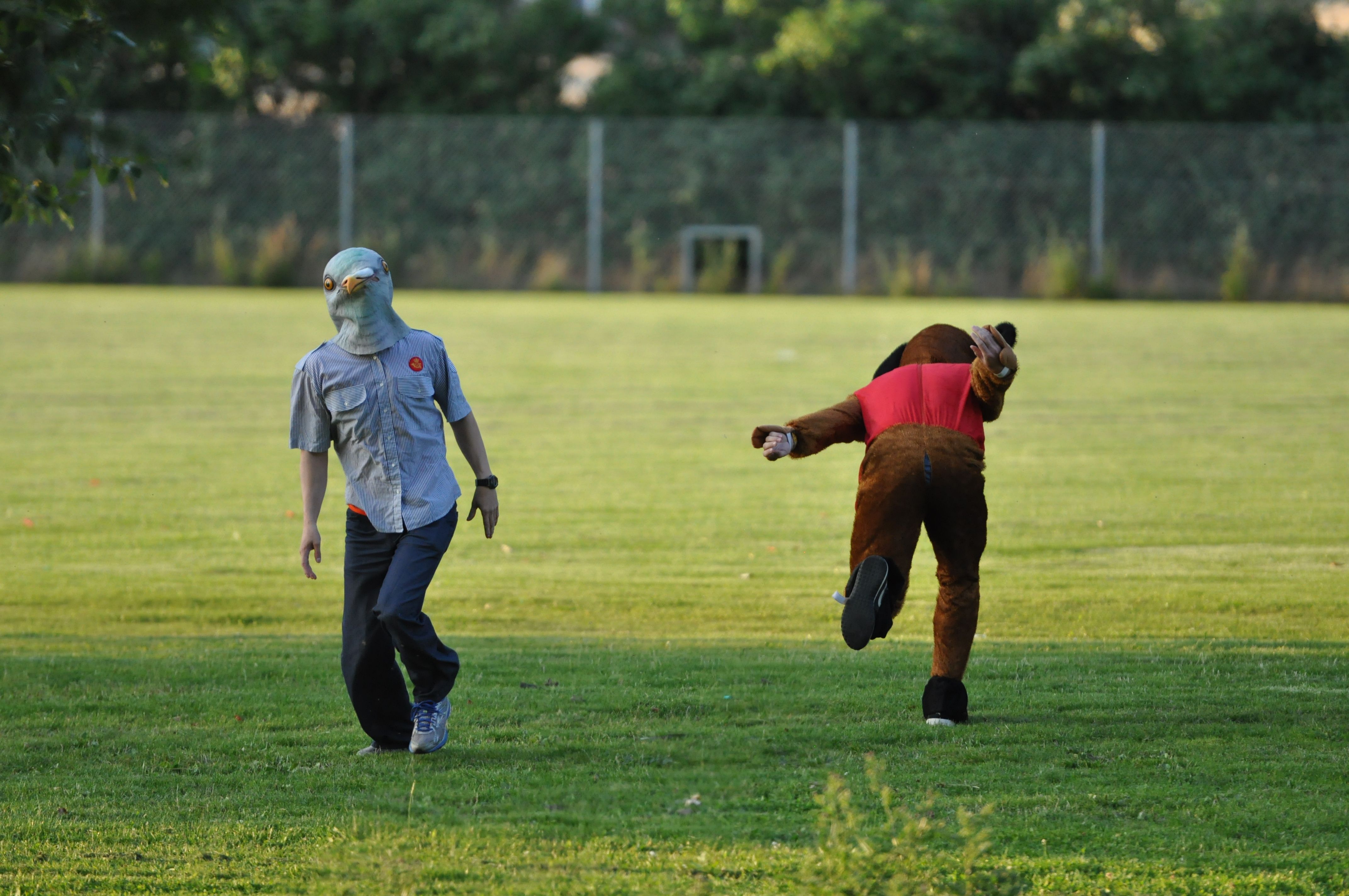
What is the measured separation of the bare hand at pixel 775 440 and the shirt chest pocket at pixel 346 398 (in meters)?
1.34

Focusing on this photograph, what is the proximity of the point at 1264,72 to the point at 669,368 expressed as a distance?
2245cm

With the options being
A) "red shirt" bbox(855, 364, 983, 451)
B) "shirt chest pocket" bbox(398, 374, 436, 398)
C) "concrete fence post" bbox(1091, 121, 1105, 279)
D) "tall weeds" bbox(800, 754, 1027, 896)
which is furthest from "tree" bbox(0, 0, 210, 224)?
"concrete fence post" bbox(1091, 121, 1105, 279)

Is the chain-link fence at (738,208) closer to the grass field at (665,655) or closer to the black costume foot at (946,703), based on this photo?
the grass field at (665,655)

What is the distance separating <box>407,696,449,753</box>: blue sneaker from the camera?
18.0ft

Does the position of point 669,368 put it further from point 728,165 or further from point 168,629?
point 728,165

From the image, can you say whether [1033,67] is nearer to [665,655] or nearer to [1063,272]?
[1063,272]

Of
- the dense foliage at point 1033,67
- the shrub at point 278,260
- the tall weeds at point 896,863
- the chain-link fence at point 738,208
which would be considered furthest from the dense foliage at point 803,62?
the tall weeds at point 896,863

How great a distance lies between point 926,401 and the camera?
230 inches

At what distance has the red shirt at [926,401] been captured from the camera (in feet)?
19.1

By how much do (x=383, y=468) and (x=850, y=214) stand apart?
29.3 metres

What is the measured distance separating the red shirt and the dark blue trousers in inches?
59.3

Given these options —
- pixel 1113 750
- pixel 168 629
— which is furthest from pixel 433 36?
pixel 1113 750

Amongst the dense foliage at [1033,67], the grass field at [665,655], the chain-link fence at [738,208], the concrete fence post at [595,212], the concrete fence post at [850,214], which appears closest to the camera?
the grass field at [665,655]

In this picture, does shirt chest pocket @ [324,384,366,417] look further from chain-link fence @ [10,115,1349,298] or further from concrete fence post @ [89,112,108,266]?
concrete fence post @ [89,112,108,266]
